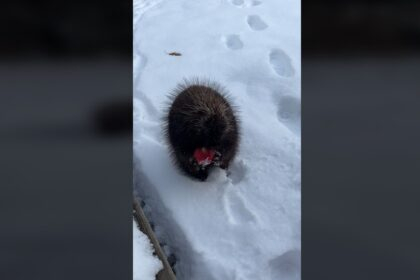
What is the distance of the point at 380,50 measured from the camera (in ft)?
1.63

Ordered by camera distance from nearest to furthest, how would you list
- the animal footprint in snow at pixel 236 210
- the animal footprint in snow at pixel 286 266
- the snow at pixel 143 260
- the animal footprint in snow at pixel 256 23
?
the snow at pixel 143 260
the animal footprint in snow at pixel 286 266
the animal footprint in snow at pixel 236 210
the animal footprint in snow at pixel 256 23

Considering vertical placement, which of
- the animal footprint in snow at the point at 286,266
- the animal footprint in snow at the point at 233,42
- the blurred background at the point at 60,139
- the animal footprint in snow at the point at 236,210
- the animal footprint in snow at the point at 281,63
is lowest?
the animal footprint in snow at the point at 286,266

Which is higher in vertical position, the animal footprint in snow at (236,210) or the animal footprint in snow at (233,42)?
the animal footprint in snow at (233,42)

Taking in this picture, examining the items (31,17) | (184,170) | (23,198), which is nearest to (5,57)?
(31,17)

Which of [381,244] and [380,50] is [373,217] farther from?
[380,50]

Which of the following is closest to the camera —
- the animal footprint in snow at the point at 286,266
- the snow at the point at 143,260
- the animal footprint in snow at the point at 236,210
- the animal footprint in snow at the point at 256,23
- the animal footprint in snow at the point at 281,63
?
the snow at the point at 143,260

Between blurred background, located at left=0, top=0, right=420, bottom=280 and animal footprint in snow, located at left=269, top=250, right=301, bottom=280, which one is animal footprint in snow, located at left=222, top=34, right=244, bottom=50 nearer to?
animal footprint in snow, located at left=269, top=250, right=301, bottom=280

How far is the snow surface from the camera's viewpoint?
3.97ft

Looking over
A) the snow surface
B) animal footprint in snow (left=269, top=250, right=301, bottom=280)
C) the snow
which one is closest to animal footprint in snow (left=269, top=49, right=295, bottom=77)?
the snow surface

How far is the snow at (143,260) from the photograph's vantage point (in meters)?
1.06

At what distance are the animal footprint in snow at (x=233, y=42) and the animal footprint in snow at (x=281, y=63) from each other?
0.18 m

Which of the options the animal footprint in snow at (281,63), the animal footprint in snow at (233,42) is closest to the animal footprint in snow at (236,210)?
the animal footprint in snow at (281,63)

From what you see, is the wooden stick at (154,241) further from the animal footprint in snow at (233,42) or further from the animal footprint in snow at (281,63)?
the animal footprint in snow at (233,42)

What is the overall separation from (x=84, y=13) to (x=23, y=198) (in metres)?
0.21
